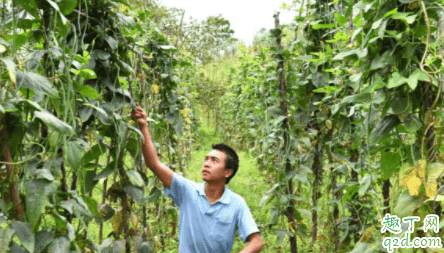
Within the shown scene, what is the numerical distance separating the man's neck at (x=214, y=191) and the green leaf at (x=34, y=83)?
3.53 ft

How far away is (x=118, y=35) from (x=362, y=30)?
40.6 inches

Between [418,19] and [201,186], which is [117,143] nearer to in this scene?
[201,186]

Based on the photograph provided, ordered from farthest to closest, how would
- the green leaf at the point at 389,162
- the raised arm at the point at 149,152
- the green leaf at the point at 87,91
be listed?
the raised arm at the point at 149,152
the green leaf at the point at 389,162
the green leaf at the point at 87,91

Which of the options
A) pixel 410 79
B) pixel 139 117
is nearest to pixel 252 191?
pixel 139 117

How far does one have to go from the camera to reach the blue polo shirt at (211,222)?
1792 mm

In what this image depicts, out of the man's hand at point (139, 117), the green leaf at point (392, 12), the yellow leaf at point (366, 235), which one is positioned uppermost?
the green leaf at point (392, 12)

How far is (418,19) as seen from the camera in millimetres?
1322

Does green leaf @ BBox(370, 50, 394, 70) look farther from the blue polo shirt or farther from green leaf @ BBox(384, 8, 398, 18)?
the blue polo shirt

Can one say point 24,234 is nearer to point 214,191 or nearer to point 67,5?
point 67,5

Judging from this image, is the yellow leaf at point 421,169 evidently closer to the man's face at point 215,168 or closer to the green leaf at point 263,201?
the man's face at point 215,168

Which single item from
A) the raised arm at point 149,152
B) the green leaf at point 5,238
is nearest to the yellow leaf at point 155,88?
the raised arm at point 149,152

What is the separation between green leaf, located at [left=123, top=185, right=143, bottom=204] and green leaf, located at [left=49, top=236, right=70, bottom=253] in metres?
0.53

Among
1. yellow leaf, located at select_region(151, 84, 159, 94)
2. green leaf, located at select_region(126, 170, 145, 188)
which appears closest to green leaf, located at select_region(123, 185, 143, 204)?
green leaf, located at select_region(126, 170, 145, 188)

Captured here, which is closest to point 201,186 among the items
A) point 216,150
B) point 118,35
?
point 216,150
